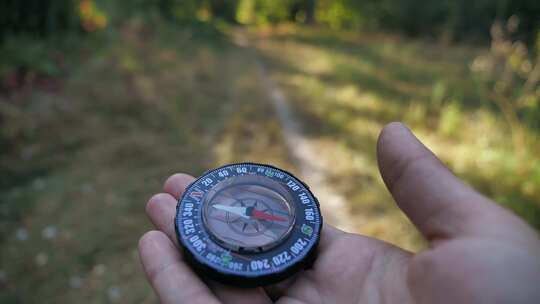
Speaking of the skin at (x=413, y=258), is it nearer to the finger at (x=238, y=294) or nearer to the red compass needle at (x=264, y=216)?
the finger at (x=238, y=294)

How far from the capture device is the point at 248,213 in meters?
2.69

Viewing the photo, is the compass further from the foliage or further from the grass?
the foliage

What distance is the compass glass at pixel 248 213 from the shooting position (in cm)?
248

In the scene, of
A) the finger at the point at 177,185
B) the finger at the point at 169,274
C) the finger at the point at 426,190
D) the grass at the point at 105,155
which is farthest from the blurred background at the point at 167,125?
the finger at the point at 426,190

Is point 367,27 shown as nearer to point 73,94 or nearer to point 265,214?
point 73,94

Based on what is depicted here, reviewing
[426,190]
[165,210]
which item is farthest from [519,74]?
[165,210]

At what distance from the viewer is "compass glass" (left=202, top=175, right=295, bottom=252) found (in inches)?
97.6

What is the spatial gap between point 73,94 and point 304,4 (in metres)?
21.5

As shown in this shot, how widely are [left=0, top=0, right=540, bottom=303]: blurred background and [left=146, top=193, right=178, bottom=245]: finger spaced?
4.67ft

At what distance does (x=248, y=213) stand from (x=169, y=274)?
23.3 inches

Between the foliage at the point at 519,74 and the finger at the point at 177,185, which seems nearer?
the finger at the point at 177,185

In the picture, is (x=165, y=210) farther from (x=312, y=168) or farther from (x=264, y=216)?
(x=312, y=168)

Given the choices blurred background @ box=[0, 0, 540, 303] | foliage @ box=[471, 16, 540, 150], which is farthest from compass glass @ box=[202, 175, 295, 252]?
foliage @ box=[471, 16, 540, 150]

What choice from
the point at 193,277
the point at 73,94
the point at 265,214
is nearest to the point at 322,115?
the point at 73,94
